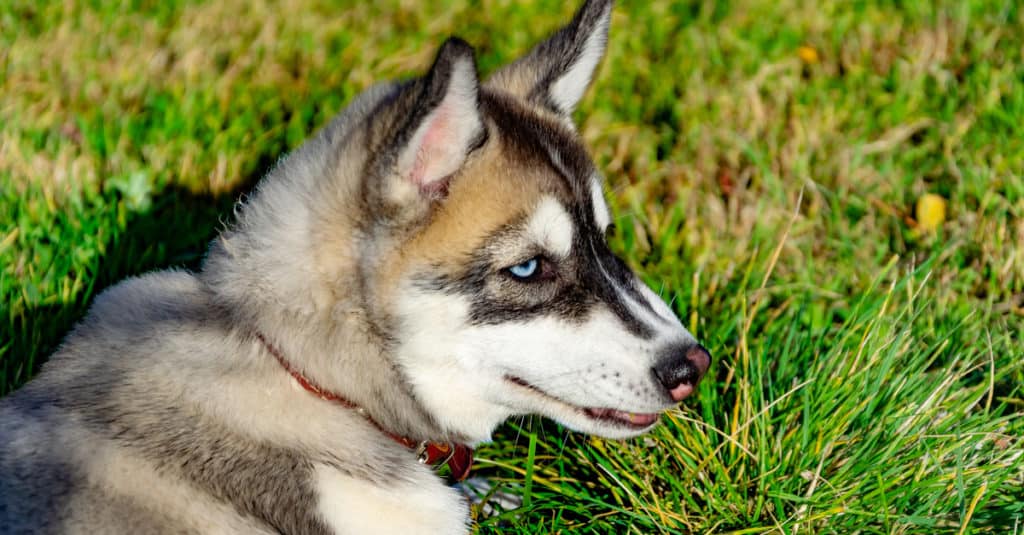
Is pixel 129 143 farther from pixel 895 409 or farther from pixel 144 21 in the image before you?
pixel 895 409

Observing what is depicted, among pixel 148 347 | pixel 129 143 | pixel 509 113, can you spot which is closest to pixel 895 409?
pixel 509 113

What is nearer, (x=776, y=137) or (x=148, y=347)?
(x=148, y=347)

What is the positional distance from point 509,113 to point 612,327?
0.81m

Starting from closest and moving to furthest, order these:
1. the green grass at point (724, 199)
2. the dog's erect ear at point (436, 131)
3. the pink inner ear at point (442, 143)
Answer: the dog's erect ear at point (436, 131) < the pink inner ear at point (442, 143) < the green grass at point (724, 199)

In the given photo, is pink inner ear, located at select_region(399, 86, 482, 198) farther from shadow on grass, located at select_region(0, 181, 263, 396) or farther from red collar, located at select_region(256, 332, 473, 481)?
shadow on grass, located at select_region(0, 181, 263, 396)

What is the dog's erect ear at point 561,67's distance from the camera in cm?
365

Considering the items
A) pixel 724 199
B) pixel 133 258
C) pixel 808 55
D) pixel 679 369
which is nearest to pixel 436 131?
pixel 679 369

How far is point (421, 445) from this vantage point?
132 inches

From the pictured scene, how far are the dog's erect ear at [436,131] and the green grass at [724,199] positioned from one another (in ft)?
3.31

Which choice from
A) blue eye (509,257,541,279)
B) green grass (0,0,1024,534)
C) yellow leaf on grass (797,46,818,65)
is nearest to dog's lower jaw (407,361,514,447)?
green grass (0,0,1024,534)

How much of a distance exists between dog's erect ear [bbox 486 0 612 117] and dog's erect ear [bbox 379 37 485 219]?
2.43 ft

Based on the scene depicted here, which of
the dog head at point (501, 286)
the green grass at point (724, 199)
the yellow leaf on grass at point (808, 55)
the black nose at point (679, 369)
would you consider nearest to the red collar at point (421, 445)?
the dog head at point (501, 286)

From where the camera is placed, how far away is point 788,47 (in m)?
6.30

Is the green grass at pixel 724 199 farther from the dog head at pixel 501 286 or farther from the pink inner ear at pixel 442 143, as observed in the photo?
the pink inner ear at pixel 442 143
